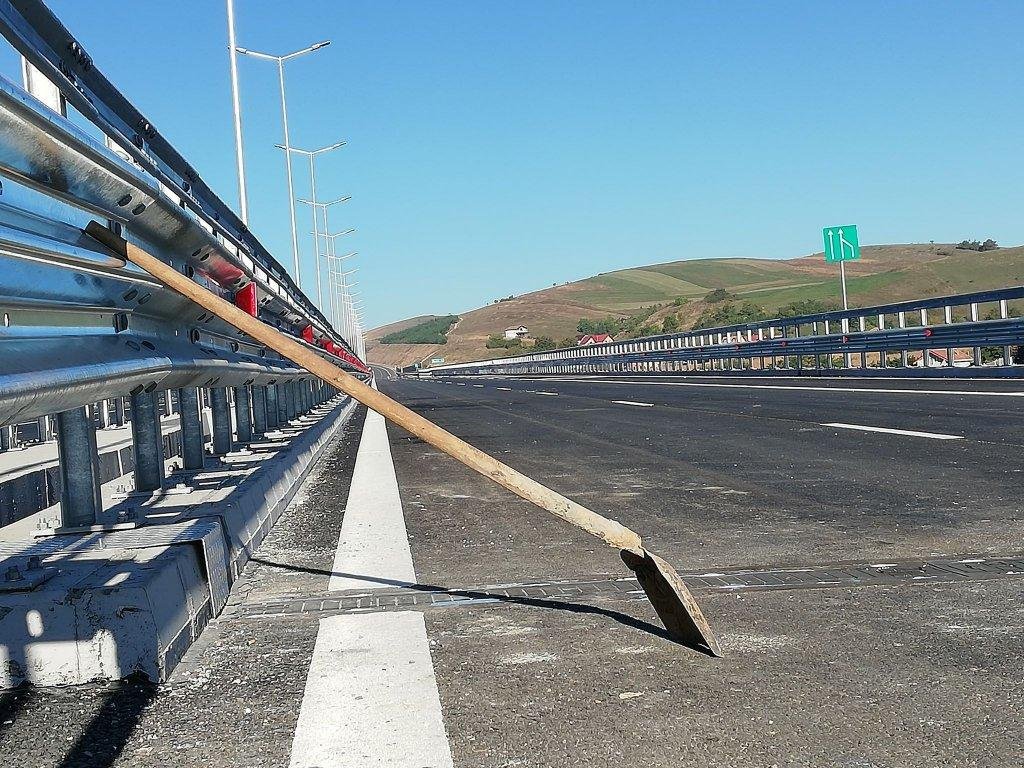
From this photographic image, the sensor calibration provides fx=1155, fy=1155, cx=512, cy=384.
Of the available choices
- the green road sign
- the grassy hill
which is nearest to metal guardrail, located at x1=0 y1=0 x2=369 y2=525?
the green road sign

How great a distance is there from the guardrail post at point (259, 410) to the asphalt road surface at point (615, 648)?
130 inches

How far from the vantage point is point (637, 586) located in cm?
434

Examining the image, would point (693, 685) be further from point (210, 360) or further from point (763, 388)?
point (763, 388)

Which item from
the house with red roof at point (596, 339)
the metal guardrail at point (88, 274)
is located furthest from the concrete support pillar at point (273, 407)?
the house with red roof at point (596, 339)

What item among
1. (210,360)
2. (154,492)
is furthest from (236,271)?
(154,492)

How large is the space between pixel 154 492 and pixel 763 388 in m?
17.9

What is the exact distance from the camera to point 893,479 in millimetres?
7309

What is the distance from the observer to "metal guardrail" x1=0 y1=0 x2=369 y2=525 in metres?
3.14

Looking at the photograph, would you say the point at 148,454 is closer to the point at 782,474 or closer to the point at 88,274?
the point at 88,274

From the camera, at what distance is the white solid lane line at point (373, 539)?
4648 mm

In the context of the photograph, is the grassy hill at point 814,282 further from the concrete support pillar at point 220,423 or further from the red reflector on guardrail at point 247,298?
the red reflector on guardrail at point 247,298

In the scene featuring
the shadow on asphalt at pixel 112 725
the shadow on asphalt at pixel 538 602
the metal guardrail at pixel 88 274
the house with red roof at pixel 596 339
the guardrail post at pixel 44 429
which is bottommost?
the shadow on asphalt at pixel 538 602

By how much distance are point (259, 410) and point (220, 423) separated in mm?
2507

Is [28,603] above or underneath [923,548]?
above
